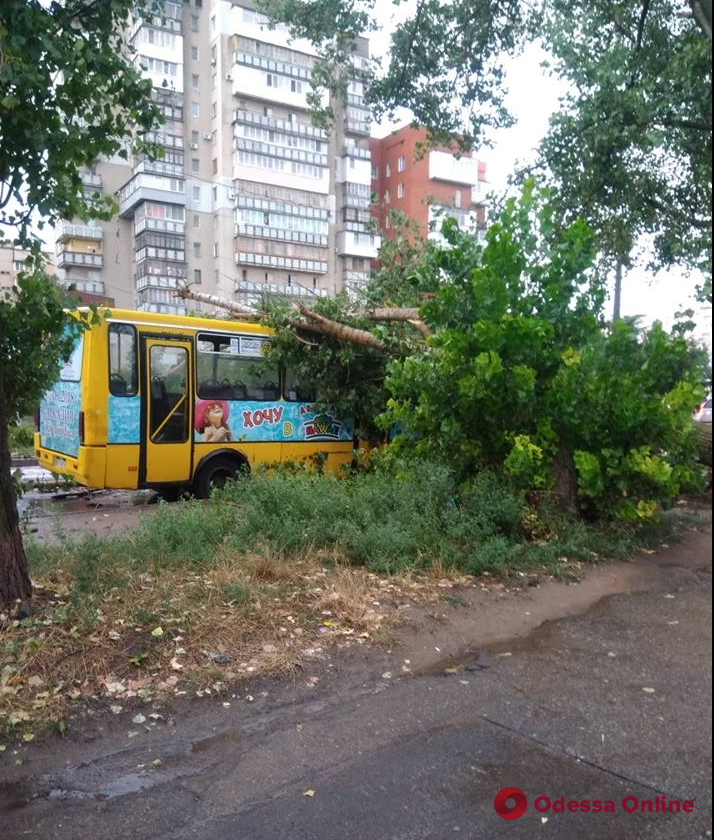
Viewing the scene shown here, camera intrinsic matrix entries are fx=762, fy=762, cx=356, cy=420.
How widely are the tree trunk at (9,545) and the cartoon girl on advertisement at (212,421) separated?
241 inches

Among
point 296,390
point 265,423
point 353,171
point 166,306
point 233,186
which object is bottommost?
point 265,423

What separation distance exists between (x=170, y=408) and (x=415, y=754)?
26.4ft

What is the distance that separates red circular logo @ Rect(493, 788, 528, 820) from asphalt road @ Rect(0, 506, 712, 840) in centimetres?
4

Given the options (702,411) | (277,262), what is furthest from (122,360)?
(277,262)

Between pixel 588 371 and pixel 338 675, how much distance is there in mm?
4508

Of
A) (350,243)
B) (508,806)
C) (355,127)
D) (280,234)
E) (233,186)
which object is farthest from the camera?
(350,243)

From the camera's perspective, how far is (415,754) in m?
3.64

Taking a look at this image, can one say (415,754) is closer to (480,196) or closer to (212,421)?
(212,421)

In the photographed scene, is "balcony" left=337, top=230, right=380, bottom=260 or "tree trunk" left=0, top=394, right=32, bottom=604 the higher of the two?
"balcony" left=337, top=230, right=380, bottom=260

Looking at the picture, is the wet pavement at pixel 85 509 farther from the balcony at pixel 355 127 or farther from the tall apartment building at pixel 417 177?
the balcony at pixel 355 127

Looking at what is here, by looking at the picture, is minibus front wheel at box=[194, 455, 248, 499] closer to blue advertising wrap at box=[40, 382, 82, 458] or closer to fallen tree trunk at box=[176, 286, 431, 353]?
blue advertising wrap at box=[40, 382, 82, 458]

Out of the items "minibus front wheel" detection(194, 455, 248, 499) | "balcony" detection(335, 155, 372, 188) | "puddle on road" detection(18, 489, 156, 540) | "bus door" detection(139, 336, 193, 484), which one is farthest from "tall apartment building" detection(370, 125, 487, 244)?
"puddle on road" detection(18, 489, 156, 540)

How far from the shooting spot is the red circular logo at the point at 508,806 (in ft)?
10.2

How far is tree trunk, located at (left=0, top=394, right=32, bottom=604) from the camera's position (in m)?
4.96
